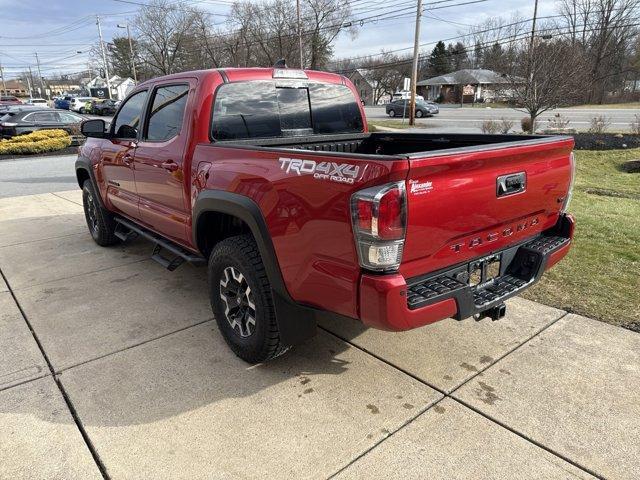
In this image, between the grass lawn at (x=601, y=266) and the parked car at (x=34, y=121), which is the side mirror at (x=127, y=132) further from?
the parked car at (x=34, y=121)

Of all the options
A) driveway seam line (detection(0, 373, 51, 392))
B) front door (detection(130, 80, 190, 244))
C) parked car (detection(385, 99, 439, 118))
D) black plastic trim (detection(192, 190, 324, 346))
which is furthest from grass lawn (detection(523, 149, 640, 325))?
parked car (detection(385, 99, 439, 118))

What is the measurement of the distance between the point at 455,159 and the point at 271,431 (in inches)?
67.7

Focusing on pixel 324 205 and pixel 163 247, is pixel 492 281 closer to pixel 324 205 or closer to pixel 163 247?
pixel 324 205

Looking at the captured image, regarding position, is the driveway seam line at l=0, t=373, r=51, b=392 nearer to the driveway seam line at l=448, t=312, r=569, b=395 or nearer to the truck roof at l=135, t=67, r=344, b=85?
the truck roof at l=135, t=67, r=344, b=85

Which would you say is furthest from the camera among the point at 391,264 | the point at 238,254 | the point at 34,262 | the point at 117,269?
the point at 34,262

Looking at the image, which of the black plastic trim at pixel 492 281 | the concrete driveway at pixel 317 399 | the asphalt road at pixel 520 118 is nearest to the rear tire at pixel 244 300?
the concrete driveway at pixel 317 399

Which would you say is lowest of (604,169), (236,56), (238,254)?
(604,169)

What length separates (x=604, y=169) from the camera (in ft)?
36.1

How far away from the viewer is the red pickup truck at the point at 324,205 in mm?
2168

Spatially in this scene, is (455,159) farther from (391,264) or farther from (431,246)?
(391,264)

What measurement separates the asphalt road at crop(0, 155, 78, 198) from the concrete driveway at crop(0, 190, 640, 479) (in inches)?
298

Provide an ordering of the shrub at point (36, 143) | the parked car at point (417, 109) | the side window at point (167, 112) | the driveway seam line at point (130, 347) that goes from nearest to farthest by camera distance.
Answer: the driveway seam line at point (130, 347) → the side window at point (167, 112) → the shrub at point (36, 143) → the parked car at point (417, 109)

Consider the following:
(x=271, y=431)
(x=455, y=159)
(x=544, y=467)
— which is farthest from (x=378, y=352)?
(x=455, y=159)

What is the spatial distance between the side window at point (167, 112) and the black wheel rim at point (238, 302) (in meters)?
1.27
